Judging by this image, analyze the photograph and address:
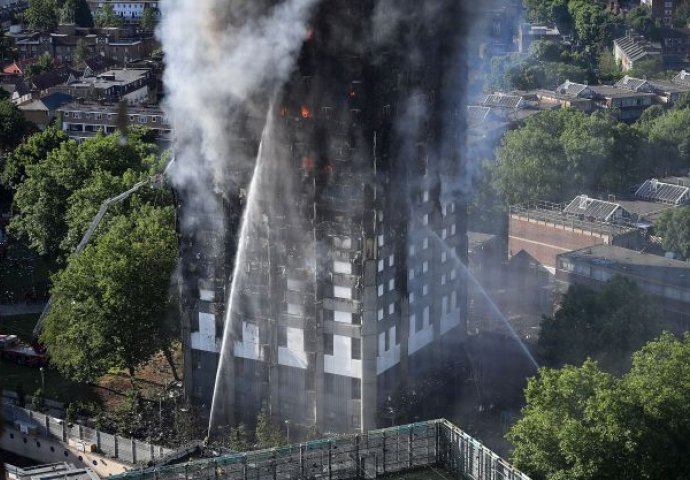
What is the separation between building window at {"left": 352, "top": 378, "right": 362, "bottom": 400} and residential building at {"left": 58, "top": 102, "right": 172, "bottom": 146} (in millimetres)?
59600

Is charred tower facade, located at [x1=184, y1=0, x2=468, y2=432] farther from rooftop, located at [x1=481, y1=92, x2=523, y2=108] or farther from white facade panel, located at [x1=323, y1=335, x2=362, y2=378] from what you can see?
rooftop, located at [x1=481, y1=92, x2=523, y2=108]

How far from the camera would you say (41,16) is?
6658 inches

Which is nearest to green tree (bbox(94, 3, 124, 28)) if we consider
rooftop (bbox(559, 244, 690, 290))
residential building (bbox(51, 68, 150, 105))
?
residential building (bbox(51, 68, 150, 105))

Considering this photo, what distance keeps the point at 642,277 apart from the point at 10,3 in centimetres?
13777

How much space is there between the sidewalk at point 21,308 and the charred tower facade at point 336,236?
22.4 meters

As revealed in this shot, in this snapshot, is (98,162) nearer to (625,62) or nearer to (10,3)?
(625,62)

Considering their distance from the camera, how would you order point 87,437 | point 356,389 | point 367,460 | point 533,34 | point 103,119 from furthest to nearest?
point 533,34, point 103,119, point 87,437, point 356,389, point 367,460

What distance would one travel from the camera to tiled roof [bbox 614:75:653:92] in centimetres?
13250

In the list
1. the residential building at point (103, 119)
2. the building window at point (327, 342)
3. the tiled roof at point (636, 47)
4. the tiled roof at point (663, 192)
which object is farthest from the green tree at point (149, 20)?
the building window at point (327, 342)

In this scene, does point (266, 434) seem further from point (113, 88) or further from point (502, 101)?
point (113, 88)

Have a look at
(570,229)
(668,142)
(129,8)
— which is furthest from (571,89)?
(129,8)

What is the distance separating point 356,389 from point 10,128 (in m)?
64.4

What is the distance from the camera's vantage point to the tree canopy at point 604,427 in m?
44.6

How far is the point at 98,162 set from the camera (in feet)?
275
